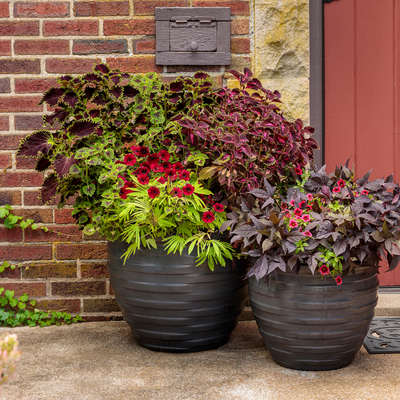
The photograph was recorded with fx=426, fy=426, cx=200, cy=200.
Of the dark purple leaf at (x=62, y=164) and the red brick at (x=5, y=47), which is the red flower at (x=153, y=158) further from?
the red brick at (x=5, y=47)

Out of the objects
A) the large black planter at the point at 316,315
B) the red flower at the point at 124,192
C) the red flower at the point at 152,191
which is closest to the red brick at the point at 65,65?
the red flower at the point at 124,192

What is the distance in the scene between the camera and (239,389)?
1.50 metres

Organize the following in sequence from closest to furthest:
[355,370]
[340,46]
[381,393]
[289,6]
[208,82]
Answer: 1. [381,393]
2. [355,370]
3. [208,82]
4. [289,6]
5. [340,46]

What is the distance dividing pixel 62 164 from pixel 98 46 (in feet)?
2.73

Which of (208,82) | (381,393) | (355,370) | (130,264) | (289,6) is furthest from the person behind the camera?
(289,6)

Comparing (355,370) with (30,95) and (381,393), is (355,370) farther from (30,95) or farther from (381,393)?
(30,95)

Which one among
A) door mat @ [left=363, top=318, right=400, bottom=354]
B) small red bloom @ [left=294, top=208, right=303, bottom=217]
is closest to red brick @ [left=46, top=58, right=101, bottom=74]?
small red bloom @ [left=294, top=208, right=303, bottom=217]

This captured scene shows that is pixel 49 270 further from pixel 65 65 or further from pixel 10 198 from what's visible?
pixel 65 65

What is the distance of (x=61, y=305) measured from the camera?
7.48ft

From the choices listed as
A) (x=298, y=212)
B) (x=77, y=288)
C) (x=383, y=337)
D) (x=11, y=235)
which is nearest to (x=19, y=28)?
(x=11, y=235)

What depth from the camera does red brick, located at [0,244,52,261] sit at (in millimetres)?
2268

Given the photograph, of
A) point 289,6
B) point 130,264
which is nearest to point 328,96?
point 289,6

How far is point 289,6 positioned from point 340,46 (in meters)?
0.39

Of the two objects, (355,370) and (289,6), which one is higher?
(289,6)
